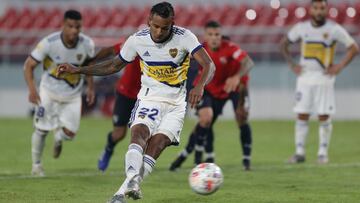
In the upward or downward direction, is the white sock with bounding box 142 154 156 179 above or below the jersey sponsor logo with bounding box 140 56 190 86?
below

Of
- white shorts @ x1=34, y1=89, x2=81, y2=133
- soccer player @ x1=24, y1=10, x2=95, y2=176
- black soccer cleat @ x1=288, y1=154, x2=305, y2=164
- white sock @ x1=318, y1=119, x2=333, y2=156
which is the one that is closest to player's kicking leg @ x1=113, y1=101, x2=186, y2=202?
soccer player @ x1=24, y1=10, x2=95, y2=176

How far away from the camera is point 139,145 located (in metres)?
8.73

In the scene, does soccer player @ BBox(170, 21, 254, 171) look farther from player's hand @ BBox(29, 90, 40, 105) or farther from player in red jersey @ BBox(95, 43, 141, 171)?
player's hand @ BBox(29, 90, 40, 105)

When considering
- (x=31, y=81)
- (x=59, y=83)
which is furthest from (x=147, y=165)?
(x=59, y=83)

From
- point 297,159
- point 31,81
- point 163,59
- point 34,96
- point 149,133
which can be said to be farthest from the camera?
point 297,159

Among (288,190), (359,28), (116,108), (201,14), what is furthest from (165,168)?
(201,14)

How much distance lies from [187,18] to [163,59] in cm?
1928

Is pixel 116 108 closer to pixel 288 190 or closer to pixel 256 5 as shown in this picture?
pixel 288 190

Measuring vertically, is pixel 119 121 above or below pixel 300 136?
above

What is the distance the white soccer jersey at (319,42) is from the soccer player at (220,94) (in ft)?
5.28

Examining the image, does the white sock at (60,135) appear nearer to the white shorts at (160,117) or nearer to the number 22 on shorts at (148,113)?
the white shorts at (160,117)

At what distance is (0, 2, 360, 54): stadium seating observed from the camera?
86.8 feet

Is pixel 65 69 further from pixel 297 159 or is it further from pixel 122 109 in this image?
pixel 297 159

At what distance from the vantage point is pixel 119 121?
1312cm
